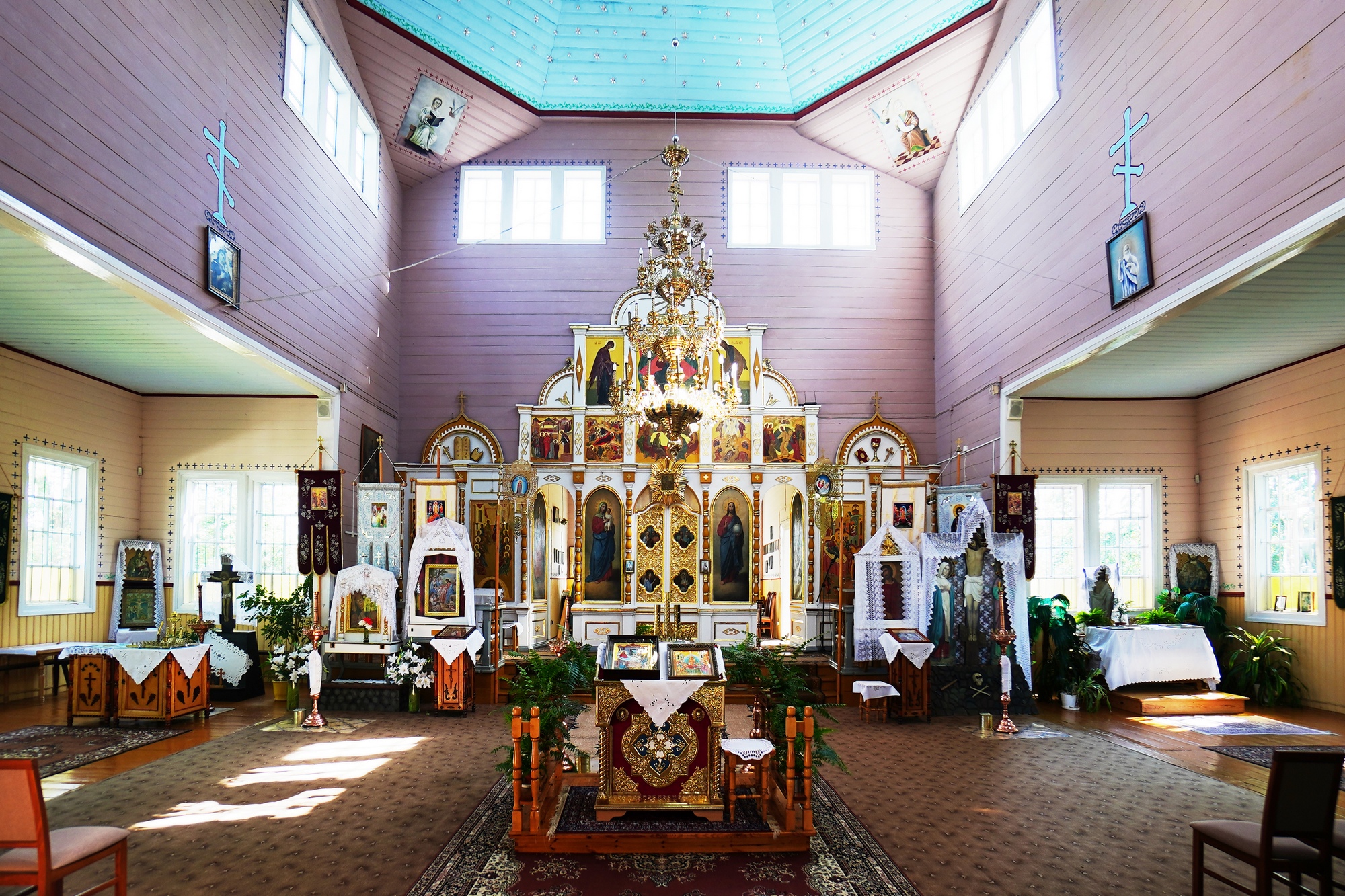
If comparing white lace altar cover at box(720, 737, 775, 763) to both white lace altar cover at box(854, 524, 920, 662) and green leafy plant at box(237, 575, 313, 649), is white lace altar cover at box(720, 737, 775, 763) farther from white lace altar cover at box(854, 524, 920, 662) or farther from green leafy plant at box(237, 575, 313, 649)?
green leafy plant at box(237, 575, 313, 649)

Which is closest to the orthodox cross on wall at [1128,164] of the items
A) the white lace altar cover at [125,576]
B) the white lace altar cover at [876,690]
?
the white lace altar cover at [876,690]

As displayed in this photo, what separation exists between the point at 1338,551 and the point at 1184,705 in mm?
2410

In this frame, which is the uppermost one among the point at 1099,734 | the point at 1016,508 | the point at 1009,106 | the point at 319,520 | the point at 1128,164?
the point at 1009,106

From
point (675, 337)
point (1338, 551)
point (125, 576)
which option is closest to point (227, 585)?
point (125, 576)

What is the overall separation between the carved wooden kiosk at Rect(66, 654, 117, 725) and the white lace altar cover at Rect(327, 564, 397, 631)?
232 centimetres

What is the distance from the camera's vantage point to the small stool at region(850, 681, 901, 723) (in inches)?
386

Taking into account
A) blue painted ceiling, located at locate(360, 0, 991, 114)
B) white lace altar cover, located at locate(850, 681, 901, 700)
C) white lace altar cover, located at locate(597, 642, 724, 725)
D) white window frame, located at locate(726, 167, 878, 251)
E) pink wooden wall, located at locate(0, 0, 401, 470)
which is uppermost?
blue painted ceiling, located at locate(360, 0, 991, 114)

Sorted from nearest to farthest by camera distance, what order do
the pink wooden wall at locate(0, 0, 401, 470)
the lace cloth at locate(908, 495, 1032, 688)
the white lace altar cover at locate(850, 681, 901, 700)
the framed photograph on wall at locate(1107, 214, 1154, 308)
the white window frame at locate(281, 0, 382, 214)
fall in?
the pink wooden wall at locate(0, 0, 401, 470), the framed photograph on wall at locate(1107, 214, 1154, 308), the white lace altar cover at locate(850, 681, 901, 700), the lace cloth at locate(908, 495, 1032, 688), the white window frame at locate(281, 0, 382, 214)

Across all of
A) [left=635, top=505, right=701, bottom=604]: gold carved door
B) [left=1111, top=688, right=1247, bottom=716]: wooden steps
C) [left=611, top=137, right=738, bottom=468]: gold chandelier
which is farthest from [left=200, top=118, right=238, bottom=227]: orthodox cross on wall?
[left=1111, top=688, right=1247, bottom=716]: wooden steps

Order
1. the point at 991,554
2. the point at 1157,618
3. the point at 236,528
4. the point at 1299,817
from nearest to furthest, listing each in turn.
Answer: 1. the point at 1299,817
2. the point at 991,554
3. the point at 1157,618
4. the point at 236,528

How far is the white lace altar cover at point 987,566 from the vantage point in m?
10.2

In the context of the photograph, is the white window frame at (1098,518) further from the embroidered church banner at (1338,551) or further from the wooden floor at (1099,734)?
the embroidered church banner at (1338,551)

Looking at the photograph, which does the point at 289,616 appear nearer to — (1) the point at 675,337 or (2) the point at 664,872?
(1) the point at 675,337

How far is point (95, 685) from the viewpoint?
30.1 feet
